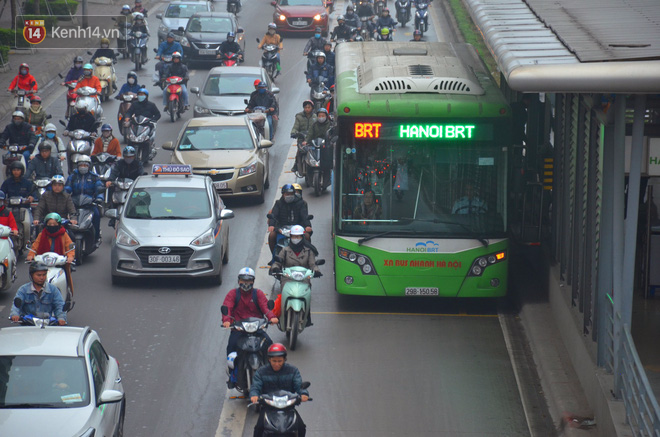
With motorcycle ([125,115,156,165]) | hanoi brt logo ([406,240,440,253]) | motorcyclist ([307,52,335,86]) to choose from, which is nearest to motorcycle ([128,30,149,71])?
motorcyclist ([307,52,335,86])

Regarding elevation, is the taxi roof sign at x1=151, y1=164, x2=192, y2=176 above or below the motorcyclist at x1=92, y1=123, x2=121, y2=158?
above

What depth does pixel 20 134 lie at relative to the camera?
78.7 feet

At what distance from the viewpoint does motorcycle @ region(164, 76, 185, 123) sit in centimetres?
3083

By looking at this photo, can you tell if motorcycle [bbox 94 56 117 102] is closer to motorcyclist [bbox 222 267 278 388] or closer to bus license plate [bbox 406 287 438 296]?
bus license plate [bbox 406 287 438 296]

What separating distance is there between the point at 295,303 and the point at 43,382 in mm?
4895

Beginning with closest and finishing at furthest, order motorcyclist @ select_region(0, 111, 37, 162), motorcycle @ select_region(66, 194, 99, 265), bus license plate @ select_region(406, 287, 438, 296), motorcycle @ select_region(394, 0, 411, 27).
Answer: bus license plate @ select_region(406, 287, 438, 296)
motorcycle @ select_region(66, 194, 99, 265)
motorcyclist @ select_region(0, 111, 37, 162)
motorcycle @ select_region(394, 0, 411, 27)

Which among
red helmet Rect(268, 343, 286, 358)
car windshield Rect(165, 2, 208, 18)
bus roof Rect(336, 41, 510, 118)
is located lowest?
red helmet Rect(268, 343, 286, 358)

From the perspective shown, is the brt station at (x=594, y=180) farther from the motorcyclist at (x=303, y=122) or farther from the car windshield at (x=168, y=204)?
the motorcyclist at (x=303, y=122)

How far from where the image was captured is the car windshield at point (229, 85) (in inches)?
1186

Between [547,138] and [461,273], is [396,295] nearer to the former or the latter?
[461,273]

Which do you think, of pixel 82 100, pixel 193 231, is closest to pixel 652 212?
pixel 193 231

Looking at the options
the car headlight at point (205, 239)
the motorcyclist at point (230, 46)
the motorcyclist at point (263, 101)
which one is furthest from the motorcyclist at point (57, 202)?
the motorcyclist at point (230, 46)

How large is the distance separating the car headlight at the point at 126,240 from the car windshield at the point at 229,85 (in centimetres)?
1239

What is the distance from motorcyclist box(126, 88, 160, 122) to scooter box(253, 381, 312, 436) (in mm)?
16765
